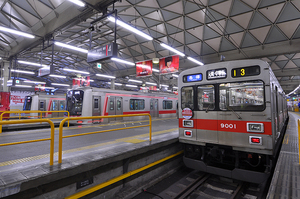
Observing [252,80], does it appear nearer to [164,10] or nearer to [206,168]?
[206,168]

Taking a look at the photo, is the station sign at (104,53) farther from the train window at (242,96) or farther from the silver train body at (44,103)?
the silver train body at (44,103)

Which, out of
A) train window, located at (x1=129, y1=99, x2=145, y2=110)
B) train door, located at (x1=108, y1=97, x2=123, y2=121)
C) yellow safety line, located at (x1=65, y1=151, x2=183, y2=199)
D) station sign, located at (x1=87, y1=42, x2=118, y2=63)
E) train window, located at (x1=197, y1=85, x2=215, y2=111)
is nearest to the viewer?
Result: yellow safety line, located at (x1=65, y1=151, x2=183, y2=199)

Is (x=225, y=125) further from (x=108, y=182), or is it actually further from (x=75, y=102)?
(x=75, y=102)

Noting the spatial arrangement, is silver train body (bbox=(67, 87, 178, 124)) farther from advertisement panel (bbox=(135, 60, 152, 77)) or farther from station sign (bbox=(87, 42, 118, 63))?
station sign (bbox=(87, 42, 118, 63))

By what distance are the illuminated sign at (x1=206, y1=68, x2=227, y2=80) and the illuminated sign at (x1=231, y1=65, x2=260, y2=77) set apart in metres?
0.23

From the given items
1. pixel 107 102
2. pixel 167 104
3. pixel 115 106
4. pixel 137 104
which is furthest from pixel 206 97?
pixel 167 104

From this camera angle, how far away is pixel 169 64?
1516 cm

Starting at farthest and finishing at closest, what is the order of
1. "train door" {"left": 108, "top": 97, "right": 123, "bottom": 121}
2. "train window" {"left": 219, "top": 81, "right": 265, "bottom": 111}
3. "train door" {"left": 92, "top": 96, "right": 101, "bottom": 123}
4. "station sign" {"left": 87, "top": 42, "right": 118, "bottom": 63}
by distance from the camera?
"train door" {"left": 108, "top": 97, "right": 123, "bottom": 121}, "train door" {"left": 92, "top": 96, "right": 101, "bottom": 123}, "station sign" {"left": 87, "top": 42, "right": 118, "bottom": 63}, "train window" {"left": 219, "top": 81, "right": 265, "bottom": 111}

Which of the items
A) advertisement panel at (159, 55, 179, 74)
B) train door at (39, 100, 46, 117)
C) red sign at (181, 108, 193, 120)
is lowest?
red sign at (181, 108, 193, 120)

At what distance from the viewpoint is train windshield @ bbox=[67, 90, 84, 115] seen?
42.4 feet

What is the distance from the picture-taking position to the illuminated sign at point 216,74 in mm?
4854

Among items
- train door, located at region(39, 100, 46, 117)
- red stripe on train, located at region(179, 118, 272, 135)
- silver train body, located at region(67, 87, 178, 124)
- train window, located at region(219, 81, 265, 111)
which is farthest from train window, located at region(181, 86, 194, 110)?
train door, located at region(39, 100, 46, 117)

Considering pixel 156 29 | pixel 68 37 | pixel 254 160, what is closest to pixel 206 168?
pixel 254 160

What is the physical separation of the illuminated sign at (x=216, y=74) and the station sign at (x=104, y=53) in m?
5.23
